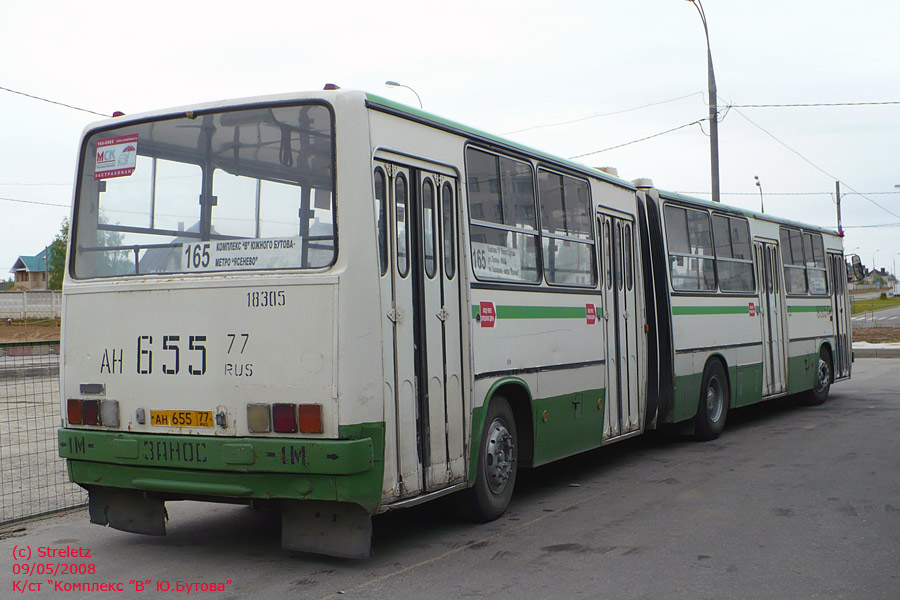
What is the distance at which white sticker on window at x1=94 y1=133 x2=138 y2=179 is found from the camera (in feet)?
22.3

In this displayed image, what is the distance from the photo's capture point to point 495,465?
7703 millimetres

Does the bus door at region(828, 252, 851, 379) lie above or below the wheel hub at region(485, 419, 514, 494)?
above

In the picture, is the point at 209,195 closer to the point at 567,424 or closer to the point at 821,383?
the point at 567,424

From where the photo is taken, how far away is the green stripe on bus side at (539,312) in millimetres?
7754

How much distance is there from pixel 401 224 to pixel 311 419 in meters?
1.53

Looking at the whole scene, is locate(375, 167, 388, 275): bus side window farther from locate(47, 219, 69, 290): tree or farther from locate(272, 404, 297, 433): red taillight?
locate(47, 219, 69, 290): tree

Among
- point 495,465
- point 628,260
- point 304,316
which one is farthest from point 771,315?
point 304,316

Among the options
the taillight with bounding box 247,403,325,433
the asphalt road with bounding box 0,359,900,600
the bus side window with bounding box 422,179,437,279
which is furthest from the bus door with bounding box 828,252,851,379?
the taillight with bounding box 247,403,325,433

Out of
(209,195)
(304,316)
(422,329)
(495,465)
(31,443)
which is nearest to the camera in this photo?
(304,316)

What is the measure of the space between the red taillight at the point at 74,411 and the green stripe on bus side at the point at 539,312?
2.87 metres

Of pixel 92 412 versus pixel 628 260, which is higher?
pixel 628 260

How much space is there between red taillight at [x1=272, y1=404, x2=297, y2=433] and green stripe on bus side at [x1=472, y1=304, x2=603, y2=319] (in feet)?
6.13

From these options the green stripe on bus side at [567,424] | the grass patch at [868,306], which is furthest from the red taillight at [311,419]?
the grass patch at [868,306]

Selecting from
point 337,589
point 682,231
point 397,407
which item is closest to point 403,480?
point 397,407
